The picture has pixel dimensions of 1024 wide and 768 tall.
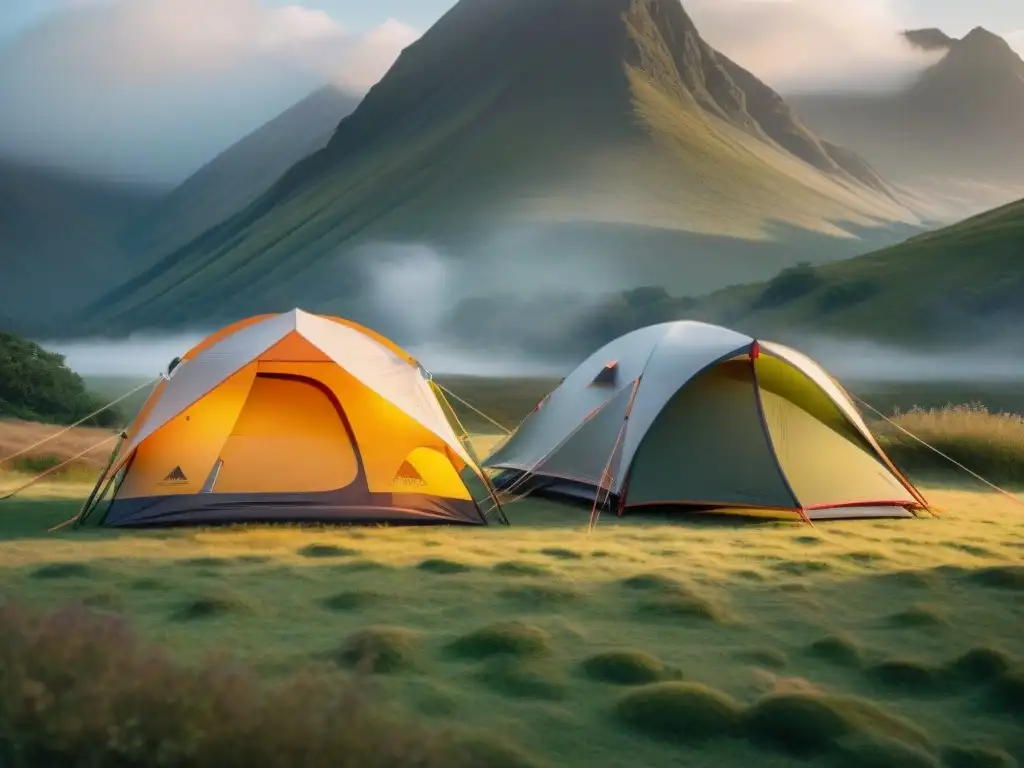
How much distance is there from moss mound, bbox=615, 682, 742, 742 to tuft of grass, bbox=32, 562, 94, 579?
17.0ft

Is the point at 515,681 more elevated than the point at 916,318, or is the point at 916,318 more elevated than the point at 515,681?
the point at 916,318

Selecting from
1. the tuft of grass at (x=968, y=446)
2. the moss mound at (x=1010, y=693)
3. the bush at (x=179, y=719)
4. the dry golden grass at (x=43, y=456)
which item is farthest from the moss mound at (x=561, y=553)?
the tuft of grass at (x=968, y=446)

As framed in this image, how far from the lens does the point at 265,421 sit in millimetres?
12578

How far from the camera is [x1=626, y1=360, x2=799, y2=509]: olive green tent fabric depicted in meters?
13.4

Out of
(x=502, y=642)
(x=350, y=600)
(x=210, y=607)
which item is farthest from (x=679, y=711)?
(x=210, y=607)

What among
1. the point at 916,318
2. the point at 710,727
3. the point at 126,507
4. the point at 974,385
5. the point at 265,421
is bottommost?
the point at 710,727

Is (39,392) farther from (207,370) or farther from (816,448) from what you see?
(816,448)

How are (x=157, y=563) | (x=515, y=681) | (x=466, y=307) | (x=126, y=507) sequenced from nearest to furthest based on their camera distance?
(x=515, y=681), (x=157, y=563), (x=126, y=507), (x=466, y=307)

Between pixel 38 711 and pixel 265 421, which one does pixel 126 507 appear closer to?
pixel 265 421

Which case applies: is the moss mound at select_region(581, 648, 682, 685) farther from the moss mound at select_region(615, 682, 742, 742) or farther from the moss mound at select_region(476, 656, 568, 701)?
the moss mound at select_region(615, 682, 742, 742)

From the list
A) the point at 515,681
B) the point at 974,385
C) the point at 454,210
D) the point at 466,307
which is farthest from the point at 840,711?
the point at 454,210

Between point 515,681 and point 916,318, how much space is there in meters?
77.5

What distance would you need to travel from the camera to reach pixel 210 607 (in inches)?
318

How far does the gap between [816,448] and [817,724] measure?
8200 mm
